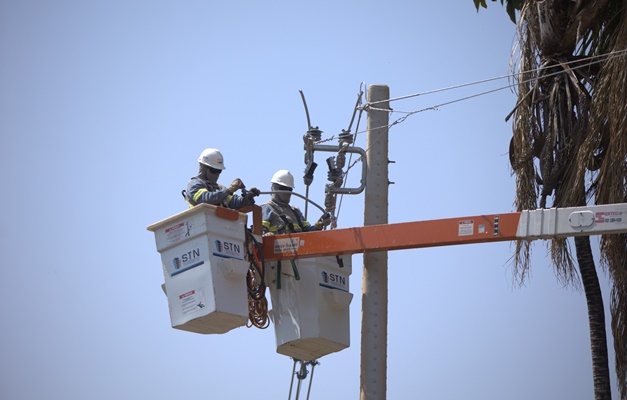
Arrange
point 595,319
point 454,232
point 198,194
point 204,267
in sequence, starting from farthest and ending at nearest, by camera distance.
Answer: point 595,319
point 198,194
point 454,232
point 204,267

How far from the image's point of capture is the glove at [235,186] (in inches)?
555

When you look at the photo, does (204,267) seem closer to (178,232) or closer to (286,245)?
(178,232)

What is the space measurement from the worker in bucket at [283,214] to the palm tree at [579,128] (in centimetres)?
236

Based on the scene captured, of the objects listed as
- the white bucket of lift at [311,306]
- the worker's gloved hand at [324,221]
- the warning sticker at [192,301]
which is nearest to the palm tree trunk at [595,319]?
the white bucket of lift at [311,306]

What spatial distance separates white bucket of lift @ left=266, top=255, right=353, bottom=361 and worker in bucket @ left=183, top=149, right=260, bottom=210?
911mm

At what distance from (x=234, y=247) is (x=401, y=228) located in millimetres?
1688

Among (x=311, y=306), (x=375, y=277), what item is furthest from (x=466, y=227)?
(x=311, y=306)

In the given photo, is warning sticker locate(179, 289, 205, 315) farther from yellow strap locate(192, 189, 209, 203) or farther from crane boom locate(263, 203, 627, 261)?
crane boom locate(263, 203, 627, 261)

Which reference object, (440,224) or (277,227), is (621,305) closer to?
(440,224)

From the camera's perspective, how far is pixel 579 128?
15242mm

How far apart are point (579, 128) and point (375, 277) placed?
9.25 ft

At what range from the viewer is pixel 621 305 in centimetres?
1510

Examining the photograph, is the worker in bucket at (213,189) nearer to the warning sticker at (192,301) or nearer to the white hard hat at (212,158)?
the white hard hat at (212,158)

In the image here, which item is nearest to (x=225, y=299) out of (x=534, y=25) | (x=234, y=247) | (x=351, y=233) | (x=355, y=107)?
(x=234, y=247)
